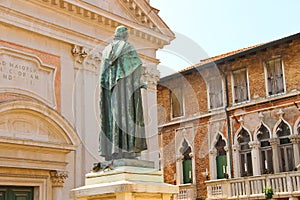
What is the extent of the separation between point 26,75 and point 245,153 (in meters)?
11.1

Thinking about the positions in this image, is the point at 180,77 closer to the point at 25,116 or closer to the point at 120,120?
the point at 25,116

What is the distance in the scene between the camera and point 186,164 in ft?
77.5

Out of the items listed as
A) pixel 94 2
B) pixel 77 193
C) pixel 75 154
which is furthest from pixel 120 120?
pixel 94 2

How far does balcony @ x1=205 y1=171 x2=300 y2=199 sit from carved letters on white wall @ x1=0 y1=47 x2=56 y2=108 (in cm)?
946

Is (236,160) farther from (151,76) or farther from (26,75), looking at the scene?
(26,75)

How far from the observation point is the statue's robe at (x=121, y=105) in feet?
23.0

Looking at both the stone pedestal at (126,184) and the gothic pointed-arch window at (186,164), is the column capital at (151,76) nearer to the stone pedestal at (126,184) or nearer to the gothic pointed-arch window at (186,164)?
the gothic pointed-arch window at (186,164)

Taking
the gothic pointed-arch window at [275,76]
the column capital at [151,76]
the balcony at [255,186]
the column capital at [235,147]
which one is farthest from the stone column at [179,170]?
the column capital at [151,76]

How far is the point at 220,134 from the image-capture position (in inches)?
882

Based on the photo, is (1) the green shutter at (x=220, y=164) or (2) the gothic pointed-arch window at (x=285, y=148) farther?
(1) the green shutter at (x=220, y=164)

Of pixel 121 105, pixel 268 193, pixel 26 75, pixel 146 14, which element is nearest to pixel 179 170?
pixel 268 193

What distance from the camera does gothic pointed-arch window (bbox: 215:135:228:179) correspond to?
22.0 meters

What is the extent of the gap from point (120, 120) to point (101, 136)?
0.38 meters

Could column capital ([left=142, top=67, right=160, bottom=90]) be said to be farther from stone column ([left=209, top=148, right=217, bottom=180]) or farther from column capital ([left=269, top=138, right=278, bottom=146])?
stone column ([left=209, top=148, right=217, bottom=180])
